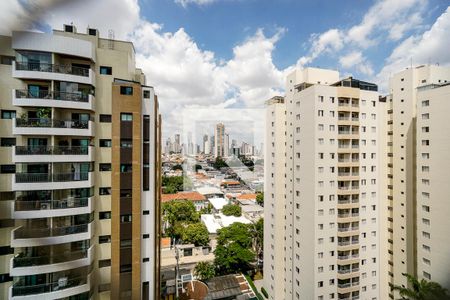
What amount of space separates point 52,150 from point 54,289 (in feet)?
5.43

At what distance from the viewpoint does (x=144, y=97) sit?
3.50 metres

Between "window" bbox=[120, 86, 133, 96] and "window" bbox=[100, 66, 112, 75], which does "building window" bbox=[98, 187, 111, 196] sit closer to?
"window" bbox=[120, 86, 133, 96]

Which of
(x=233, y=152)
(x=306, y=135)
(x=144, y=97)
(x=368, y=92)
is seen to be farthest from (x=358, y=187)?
(x=233, y=152)

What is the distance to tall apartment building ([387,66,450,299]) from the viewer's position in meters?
4.28

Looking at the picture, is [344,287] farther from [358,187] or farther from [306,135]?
[306,135]

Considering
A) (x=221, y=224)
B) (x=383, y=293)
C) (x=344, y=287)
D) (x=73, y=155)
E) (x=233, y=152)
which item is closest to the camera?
(x=73, y=155)

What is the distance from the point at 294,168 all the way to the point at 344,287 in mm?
2765

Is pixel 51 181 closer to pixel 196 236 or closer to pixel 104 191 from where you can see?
pixel 104 191

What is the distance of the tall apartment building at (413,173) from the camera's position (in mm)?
4277

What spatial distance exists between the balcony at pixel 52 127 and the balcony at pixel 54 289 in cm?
175

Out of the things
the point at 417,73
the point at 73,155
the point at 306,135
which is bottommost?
the point at 73,155

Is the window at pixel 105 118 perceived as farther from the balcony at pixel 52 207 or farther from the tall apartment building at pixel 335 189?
the tall apartment building at pixel 335 189

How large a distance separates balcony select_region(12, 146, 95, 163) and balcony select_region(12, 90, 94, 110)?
519 millimetres


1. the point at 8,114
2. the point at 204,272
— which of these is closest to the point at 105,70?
the point at 8,114
